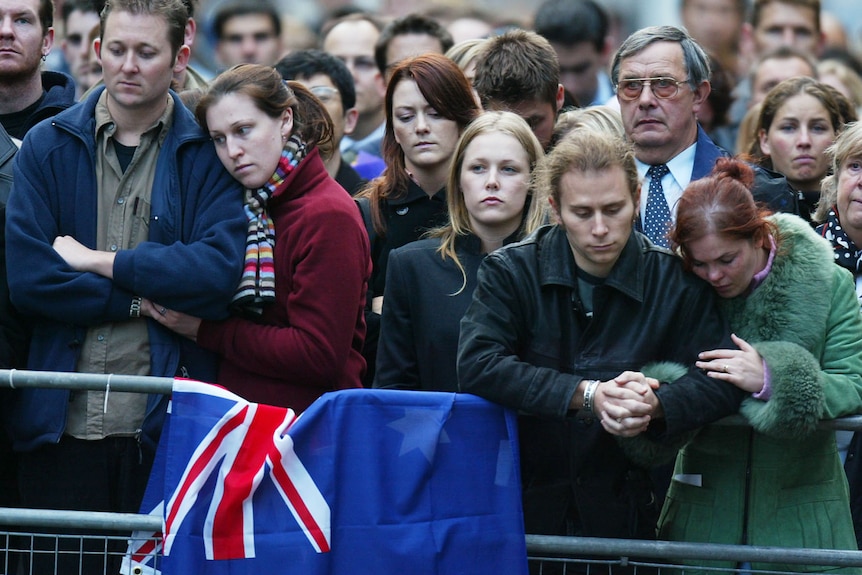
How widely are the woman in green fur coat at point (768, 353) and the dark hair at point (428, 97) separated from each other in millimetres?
1400

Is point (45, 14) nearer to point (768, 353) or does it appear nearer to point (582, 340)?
Answer: point (582, 340)

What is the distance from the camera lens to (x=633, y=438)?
14.4 ft

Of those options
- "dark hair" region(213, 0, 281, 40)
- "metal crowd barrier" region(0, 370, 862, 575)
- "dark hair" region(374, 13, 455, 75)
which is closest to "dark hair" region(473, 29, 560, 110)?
"metal crowd barrier" region(0, 370, 862, 575)

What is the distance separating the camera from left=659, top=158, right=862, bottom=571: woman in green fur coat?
438 cm

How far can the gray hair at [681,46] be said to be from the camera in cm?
577

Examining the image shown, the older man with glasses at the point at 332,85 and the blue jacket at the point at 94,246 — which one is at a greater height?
the older man with glasses at the point at 332,85

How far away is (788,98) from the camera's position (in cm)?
663

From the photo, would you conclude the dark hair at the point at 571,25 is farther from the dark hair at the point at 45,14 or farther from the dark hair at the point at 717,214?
the dark hair at the point at 717,214

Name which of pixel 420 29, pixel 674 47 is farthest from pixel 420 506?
pixel 420 29

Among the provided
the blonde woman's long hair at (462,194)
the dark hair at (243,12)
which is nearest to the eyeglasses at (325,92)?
the blonde woman's long hair at (462,194)

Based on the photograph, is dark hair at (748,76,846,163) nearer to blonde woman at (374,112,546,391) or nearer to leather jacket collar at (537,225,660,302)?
blonde woman at (374,112,546,391)

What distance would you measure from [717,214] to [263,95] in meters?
1.65

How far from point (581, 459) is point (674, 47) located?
6.85ft

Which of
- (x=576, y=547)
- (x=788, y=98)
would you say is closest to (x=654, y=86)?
(x=788, y=98)
